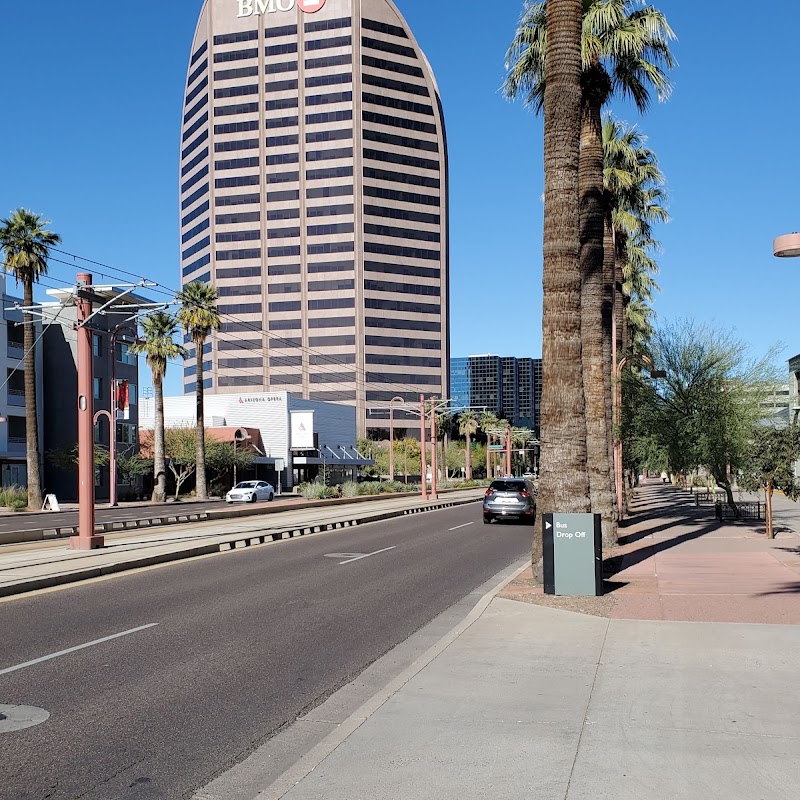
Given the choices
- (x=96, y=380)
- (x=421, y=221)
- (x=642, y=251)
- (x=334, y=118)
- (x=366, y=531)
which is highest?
(x=334, y=118)

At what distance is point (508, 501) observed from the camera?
3278cm

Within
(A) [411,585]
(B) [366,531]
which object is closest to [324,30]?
(B) [366,531]

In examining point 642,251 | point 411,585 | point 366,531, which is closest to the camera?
point 411,585

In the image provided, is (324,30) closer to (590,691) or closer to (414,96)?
(414,96)

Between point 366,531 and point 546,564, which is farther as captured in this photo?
point 366,531

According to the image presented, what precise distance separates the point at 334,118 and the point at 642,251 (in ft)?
379

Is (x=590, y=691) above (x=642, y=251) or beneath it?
beneath

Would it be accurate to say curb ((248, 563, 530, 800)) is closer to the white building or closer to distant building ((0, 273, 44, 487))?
distant building ((0, 273, 44, 487))

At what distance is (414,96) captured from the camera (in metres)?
157

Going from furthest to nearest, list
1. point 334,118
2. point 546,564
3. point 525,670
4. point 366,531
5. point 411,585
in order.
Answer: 1. point 334,118
2. point 366,531
3. point 411,585
4. point 546,564
5. point 525,670

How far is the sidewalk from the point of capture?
5.57 metres

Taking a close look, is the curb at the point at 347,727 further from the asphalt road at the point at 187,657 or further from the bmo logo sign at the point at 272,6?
the bmo logo sign at the point at 272,6

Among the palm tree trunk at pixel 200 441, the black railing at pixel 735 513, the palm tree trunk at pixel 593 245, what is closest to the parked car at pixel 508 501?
the black railing at pixel 735 513

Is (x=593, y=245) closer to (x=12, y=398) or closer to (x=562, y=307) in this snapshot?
(x=562, y=307)
